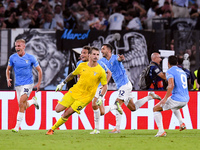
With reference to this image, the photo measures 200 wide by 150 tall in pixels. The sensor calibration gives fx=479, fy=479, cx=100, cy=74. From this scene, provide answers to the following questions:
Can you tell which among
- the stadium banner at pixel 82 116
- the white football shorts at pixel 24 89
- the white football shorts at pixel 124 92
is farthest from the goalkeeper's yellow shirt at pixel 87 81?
the stadium banner at pixel 82 116

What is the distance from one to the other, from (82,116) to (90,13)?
5.06 meters

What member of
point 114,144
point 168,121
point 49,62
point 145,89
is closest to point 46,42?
point 49,62

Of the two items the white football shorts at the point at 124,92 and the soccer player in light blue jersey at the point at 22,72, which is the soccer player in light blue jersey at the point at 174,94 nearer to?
the white football shorts at the point at 124,92

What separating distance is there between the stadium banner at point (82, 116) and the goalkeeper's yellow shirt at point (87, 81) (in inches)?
129

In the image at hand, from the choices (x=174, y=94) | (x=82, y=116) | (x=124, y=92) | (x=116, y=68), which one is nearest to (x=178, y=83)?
(x=174, y=94)

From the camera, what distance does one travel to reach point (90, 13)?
17047 mm

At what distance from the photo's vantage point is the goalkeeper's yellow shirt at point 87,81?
9961 millimetres

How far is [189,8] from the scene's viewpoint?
1761 cm

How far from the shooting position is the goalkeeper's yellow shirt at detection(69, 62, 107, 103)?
9.96m

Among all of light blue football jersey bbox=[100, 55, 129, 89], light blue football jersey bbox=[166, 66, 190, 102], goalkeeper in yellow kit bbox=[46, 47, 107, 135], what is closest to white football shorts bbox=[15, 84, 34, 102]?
goalkeeper in yellow kit bbox=[46, 47, 107, 135]

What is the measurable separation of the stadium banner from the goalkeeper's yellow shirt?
3267 millimetres

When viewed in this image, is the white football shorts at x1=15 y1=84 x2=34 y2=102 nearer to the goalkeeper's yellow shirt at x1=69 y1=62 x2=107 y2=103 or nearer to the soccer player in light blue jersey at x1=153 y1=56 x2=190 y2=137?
the goalkeeper's yellow shirt at x1=69 y1=62 x2=107 y2=103

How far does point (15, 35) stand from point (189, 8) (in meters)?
6.62

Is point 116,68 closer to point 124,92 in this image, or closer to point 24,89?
point 124,92
